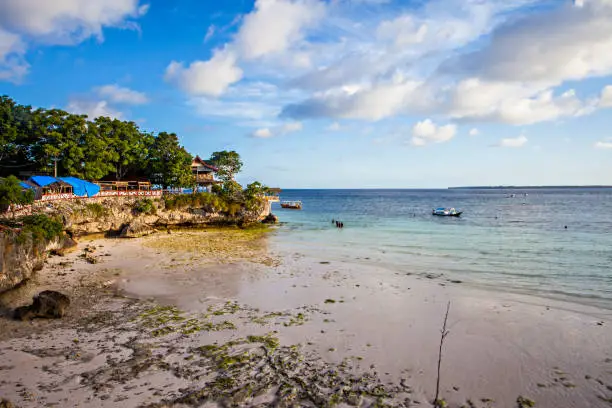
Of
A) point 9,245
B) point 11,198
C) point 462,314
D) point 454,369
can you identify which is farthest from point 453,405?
point 11,198

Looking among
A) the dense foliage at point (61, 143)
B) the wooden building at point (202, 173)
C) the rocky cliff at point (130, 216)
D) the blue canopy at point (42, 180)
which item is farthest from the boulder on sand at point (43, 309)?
the wooden building at point (202, 173)

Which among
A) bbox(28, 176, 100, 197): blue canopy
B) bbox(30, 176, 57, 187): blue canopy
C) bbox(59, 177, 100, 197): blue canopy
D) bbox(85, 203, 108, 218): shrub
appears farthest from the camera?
Result: bbox(85, 203, 108, 218): shrub

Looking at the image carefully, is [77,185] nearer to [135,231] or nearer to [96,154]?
[135,231]

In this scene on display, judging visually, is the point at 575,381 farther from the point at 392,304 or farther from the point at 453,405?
the point at 392,304

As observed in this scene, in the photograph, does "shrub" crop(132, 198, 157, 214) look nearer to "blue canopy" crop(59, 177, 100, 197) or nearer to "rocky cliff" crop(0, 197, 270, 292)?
"rocky cliff" crop(0, 197, 270, 292)

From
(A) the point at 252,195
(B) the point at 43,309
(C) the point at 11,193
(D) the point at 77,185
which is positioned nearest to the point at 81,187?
(D) the point at 77,185

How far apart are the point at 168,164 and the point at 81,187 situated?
14.5m

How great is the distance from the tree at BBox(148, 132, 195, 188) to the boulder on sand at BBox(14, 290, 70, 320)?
34.2 meters

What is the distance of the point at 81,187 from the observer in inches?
1282

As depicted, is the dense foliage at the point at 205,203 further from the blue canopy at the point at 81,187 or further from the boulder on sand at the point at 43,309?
the boulder on sand at the point at 43,309

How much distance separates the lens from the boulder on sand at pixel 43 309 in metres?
13.1

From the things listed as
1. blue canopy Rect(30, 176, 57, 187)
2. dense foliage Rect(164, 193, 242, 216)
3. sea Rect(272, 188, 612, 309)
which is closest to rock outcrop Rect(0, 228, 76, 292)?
blue canopy Rect(30, 176, 57, 187)

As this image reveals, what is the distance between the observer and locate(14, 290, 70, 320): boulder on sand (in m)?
13.1

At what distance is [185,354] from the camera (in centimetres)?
1057
